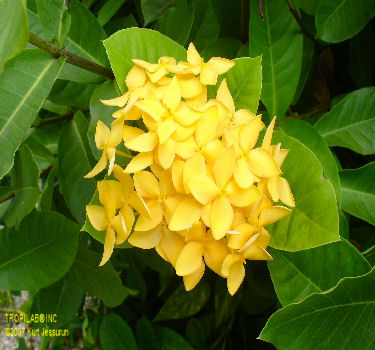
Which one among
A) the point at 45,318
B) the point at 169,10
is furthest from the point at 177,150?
the point at 45,318

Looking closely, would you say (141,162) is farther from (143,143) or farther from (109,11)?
(109,11)

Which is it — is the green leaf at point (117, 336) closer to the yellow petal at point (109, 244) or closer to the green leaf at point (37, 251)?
the green leaf at point (37, 251)

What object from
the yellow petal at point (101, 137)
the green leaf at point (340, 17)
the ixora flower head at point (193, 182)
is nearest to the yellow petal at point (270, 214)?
the ixora flower head at point (193, 182)

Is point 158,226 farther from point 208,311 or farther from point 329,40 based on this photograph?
point 208,311

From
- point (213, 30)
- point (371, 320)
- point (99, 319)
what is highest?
point (213, 30)

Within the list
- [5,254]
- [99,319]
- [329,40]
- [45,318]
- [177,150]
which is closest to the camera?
[177,150]

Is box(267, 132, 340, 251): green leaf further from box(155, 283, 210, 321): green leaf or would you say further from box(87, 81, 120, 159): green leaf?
box(155, 283, 210, 321): green leaf
